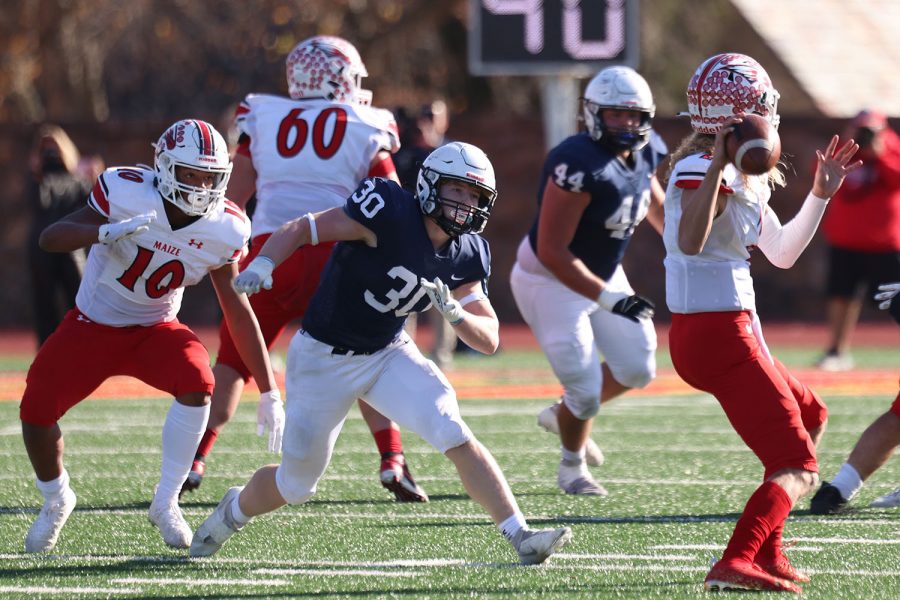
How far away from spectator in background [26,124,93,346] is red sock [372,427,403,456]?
475 cm

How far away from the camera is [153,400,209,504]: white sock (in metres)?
5.32

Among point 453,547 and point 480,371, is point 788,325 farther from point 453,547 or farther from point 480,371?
point 453,547

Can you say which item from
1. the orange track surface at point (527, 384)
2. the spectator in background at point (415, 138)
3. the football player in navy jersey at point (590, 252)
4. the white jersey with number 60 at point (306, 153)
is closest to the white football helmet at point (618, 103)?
the football player in navy jersey at point (590, 252)

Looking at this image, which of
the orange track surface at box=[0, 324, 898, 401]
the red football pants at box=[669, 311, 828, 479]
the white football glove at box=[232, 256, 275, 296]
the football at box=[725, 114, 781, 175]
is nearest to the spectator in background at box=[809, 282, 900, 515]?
the red football pants at box=[669, 311, 828, 479]

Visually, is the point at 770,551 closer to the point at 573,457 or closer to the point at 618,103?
the point at 573,457

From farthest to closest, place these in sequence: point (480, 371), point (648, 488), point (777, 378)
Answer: point (480, 371) < point (648, 488) < point (777, 378)

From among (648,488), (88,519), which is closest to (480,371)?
(648,488)

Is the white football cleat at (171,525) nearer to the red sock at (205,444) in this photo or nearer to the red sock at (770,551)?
the red sock at (205,444)

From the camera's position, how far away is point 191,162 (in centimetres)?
527

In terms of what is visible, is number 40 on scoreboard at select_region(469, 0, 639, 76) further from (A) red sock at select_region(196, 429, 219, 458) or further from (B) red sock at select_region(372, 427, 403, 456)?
(A) red sock at select_region(196, 429, 219, 458)

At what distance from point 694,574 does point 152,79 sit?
18731 mm

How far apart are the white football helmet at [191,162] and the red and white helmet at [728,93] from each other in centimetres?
158

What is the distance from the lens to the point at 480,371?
12000 millimetres

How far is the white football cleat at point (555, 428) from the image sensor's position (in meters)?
7.04
